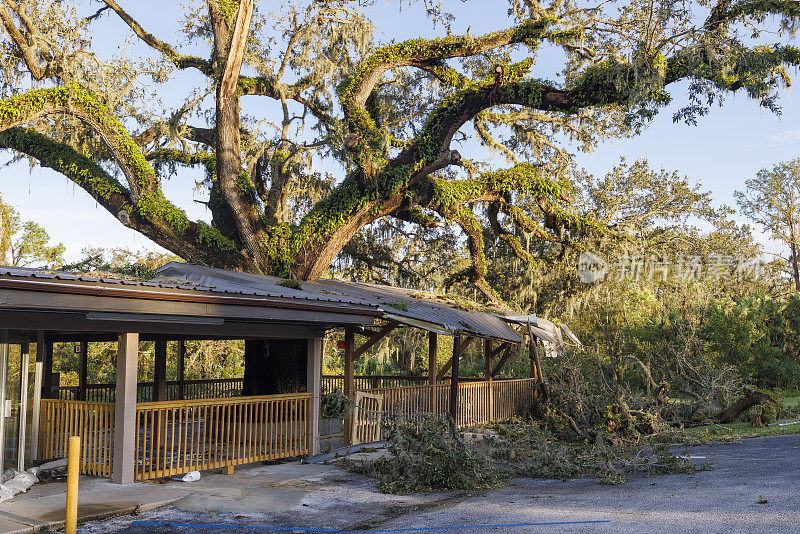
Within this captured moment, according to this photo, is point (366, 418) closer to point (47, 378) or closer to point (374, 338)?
point (374, 338)

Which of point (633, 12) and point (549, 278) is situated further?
point (549, 278)

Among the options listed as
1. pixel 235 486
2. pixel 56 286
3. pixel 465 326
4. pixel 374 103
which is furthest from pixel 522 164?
pixel 56 286

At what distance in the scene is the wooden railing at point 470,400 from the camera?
13.8m

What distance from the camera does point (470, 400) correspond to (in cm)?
1686

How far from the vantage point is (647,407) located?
1507cm

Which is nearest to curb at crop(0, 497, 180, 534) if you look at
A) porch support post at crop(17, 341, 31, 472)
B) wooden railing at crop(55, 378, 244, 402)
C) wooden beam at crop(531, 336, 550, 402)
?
porch support post at crop(17, 341, 31, 472)

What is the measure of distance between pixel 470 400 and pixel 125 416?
31.2 feet

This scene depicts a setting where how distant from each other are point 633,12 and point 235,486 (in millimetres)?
15789

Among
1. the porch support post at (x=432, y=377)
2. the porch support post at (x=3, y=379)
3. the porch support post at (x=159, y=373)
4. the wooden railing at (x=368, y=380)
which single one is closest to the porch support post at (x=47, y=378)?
the porch support post at (x=159, y=373)

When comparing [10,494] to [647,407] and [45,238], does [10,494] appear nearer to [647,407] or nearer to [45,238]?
[647,407]

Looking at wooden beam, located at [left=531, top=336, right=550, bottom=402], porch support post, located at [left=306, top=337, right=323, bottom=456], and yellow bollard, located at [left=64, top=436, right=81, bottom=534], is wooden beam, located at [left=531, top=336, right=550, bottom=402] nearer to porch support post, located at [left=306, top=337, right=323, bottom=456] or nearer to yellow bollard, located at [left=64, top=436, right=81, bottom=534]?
porch support post, located at [left=306, top=337, right=323, bottom=456]

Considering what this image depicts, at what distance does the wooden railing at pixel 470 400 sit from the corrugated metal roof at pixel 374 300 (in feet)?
5.03

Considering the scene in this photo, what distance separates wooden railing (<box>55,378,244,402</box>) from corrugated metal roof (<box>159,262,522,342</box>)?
164 inches

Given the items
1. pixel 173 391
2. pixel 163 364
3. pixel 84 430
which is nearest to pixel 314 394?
pixel 84 430
